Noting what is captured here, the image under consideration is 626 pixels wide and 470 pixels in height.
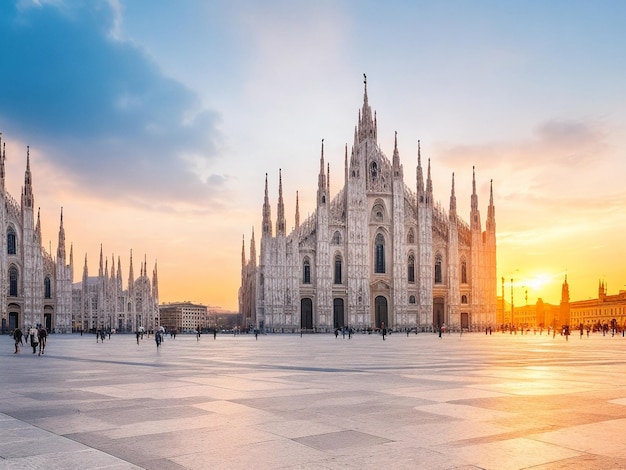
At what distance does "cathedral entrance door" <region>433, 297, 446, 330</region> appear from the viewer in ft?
241

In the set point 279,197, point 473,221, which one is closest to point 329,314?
point 279,197

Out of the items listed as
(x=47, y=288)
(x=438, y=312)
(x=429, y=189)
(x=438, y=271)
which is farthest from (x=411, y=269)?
(x=47, y=288)

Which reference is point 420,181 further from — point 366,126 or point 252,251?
point 252,251

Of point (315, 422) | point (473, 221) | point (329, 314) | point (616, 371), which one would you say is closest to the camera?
point (315, 422)

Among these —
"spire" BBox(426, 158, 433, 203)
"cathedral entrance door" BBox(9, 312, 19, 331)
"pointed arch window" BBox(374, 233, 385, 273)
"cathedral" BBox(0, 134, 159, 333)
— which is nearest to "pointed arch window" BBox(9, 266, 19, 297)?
"cathedral" BBox(0, 134, 159, 333)

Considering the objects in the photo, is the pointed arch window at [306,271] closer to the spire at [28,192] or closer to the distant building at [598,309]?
the spire at [28,192]

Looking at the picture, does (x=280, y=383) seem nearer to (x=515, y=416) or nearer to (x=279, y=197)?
(x=515, y=416)

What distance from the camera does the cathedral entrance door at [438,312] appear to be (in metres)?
73.4

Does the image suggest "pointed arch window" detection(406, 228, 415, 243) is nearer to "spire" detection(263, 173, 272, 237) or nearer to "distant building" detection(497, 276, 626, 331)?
"spire" detection(263, 173, 272, 237)

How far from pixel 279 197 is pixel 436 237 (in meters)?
17.5

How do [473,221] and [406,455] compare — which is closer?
[406,455]

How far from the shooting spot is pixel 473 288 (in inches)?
2881

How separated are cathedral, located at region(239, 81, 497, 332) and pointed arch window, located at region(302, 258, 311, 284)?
10 centimetres

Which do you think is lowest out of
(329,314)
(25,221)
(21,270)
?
(329,314)
